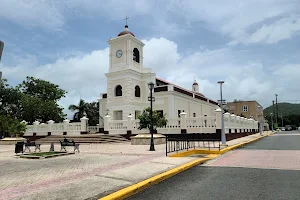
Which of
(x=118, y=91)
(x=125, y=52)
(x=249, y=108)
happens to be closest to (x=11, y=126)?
(x=118, y=91)

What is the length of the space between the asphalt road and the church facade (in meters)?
21.9

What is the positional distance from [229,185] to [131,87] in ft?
79.5

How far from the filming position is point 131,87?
2975cm

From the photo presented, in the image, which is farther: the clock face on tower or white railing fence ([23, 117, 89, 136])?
the clock face on tower

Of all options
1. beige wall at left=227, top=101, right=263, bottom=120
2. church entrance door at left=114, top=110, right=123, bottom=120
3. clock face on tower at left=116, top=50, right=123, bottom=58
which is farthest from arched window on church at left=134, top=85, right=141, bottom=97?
beige wall at left=227, top=101, right=263, bottom=120

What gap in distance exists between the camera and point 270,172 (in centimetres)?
768

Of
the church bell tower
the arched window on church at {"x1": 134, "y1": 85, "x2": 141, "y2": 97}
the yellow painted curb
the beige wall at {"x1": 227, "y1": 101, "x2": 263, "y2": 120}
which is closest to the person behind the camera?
the yellow painted curb

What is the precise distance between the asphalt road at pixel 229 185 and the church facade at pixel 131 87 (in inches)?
861

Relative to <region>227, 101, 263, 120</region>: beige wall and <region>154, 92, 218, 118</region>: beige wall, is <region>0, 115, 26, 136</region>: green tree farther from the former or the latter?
<region>227, 101, 263, 120</region>: beige wall

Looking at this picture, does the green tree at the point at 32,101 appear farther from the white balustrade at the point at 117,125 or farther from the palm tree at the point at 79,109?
the white balustrade at the point at 117,125

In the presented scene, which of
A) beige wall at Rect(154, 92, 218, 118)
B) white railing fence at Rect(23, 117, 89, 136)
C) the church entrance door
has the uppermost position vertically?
beige wall at Rect(154, 92, 218, 118)

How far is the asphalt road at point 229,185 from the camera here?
5.29m

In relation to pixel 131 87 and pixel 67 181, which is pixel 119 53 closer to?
pixel 131 87

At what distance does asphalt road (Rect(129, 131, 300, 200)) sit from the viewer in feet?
17.4
